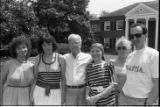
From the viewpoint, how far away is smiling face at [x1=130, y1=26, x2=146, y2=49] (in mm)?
3863

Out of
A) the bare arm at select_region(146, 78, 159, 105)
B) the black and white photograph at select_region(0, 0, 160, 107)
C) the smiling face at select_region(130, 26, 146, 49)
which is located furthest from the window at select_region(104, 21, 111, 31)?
the bare arm at select_region(146, 78, 159, 105)

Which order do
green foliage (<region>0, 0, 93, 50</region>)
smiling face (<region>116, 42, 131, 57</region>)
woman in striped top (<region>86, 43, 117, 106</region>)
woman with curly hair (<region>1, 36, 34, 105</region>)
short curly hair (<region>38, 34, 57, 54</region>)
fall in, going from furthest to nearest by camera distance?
green foliage (<region>0, 0, 93, 50</region>) → smiling face (<region>116, 42, 131, 57</region>) → short curly hair (<region>38, 34, 57, 54</region>) → woman with curly hair (<region>1, 36, 34, 105</region>) → woman in striped top (<region>86, 43, 117, 106</region>)

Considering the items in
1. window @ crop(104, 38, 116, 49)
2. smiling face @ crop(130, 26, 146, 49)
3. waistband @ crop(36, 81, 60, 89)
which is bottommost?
window @ crop(104, 38, 116, 49)

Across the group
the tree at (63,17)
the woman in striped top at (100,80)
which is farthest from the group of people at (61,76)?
the tree at (63,17)

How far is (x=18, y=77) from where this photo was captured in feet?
15.9

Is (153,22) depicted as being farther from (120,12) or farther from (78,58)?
(78,58)

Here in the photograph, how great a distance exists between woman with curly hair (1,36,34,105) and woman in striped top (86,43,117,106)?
104cm

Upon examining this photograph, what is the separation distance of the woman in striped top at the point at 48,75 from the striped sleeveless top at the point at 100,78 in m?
0.56

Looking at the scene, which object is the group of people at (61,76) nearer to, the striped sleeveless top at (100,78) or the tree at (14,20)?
the striped sleeveless top at (100,78)

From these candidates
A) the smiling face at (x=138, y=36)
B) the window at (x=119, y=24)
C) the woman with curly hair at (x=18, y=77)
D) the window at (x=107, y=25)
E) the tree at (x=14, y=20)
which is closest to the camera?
the smiling face at (x=138, y=36)

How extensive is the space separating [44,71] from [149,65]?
194cm

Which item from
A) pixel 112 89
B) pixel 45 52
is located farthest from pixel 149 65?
pixel 45 52

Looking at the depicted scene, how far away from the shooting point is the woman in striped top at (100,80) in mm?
4664

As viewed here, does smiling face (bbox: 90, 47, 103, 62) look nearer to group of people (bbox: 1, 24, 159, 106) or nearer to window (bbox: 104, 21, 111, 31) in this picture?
group of people (bbox: 1, 24, 159, 106)
